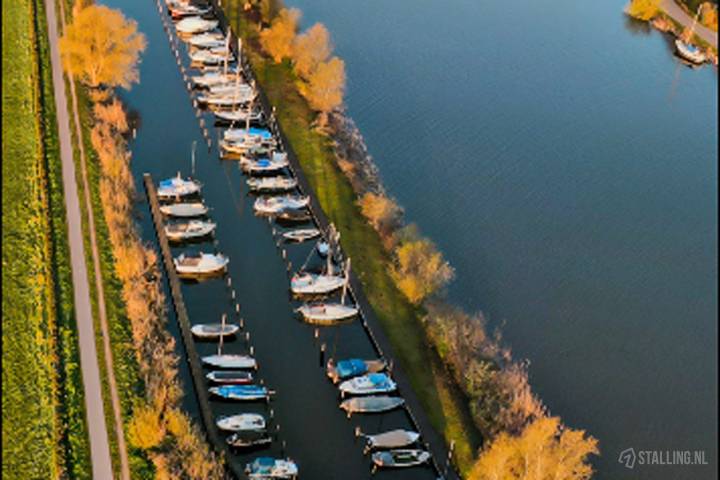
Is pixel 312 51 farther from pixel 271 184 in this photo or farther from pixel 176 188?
pixel 176 188

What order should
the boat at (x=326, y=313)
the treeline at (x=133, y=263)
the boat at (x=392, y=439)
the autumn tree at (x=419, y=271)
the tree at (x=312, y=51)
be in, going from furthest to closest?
the tree at (x=312, y=51) < the autumn tree at (x=419, y=271) < the boat at (x=326, y=313) < the boat at (x=392, y=439) < the treeline at (x=133, y=263)

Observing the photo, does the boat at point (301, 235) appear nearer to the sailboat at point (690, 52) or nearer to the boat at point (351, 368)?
the boat at point (351, 368)

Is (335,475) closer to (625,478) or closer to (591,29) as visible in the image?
(625,478)

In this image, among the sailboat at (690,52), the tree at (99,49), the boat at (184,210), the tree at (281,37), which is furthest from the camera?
the sailboat at (690,52)

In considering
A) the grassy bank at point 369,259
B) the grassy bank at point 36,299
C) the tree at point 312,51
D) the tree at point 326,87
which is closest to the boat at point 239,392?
the grassy bank at point 36,299

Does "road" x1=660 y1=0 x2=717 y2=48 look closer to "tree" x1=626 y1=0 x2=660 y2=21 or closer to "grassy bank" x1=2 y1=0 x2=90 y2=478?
"tree" x1=626 y1=0 x2=660 y2=21

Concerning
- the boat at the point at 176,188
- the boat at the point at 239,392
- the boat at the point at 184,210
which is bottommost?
the boat at the point at 239,392
